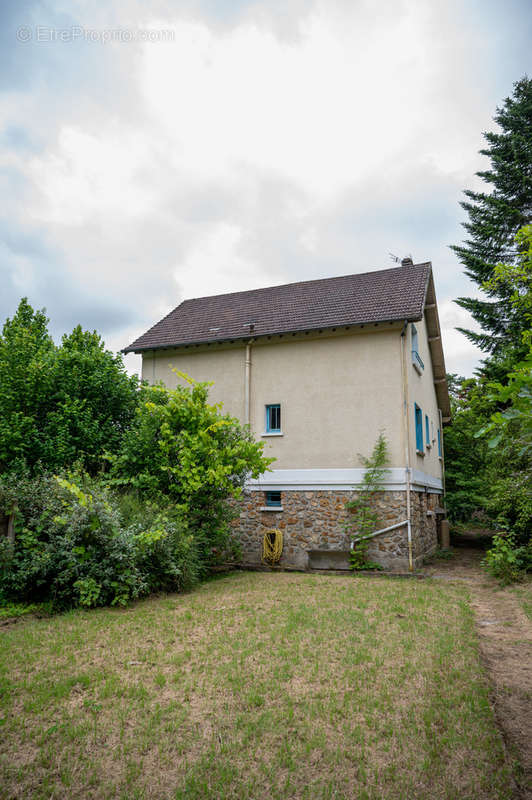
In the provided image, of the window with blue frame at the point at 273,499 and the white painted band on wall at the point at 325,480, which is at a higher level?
the white painted band on wall at the point at 325,480

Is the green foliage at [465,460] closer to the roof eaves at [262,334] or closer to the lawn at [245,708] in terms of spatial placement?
the roof eaves at [262,334]

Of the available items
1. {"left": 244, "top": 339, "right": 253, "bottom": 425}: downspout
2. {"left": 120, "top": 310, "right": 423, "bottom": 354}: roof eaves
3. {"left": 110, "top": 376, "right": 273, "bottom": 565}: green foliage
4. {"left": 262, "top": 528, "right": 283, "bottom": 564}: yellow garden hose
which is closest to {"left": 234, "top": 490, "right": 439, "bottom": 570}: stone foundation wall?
{"left": 262, "top": 528, "right": 283, "bottom": 564}: yellow garden hose

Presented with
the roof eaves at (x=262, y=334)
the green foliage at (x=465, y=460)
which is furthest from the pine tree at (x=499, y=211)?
the roof eaves at (x=262, y=334)

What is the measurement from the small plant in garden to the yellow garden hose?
1.88m

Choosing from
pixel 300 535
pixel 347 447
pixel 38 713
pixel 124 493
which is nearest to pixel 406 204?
pixel 347 447

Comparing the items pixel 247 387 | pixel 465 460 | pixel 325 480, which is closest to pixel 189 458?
pixel 325 480

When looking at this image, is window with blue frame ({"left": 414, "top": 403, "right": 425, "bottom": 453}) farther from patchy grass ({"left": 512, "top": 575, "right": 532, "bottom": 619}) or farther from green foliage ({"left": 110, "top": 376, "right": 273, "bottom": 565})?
green foliage ({"left": 110, "top": 376, "right": 273, "bottom": 565})

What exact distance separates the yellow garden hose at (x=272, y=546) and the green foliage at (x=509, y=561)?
17.0ft

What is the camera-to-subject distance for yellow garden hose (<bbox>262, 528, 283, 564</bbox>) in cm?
1329

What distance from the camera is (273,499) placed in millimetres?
14141

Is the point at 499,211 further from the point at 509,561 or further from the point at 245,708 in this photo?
the point at 245,708

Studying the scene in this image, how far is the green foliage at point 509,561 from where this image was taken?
10805mm

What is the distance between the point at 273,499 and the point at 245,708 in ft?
32.1

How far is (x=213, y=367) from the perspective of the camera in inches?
617
